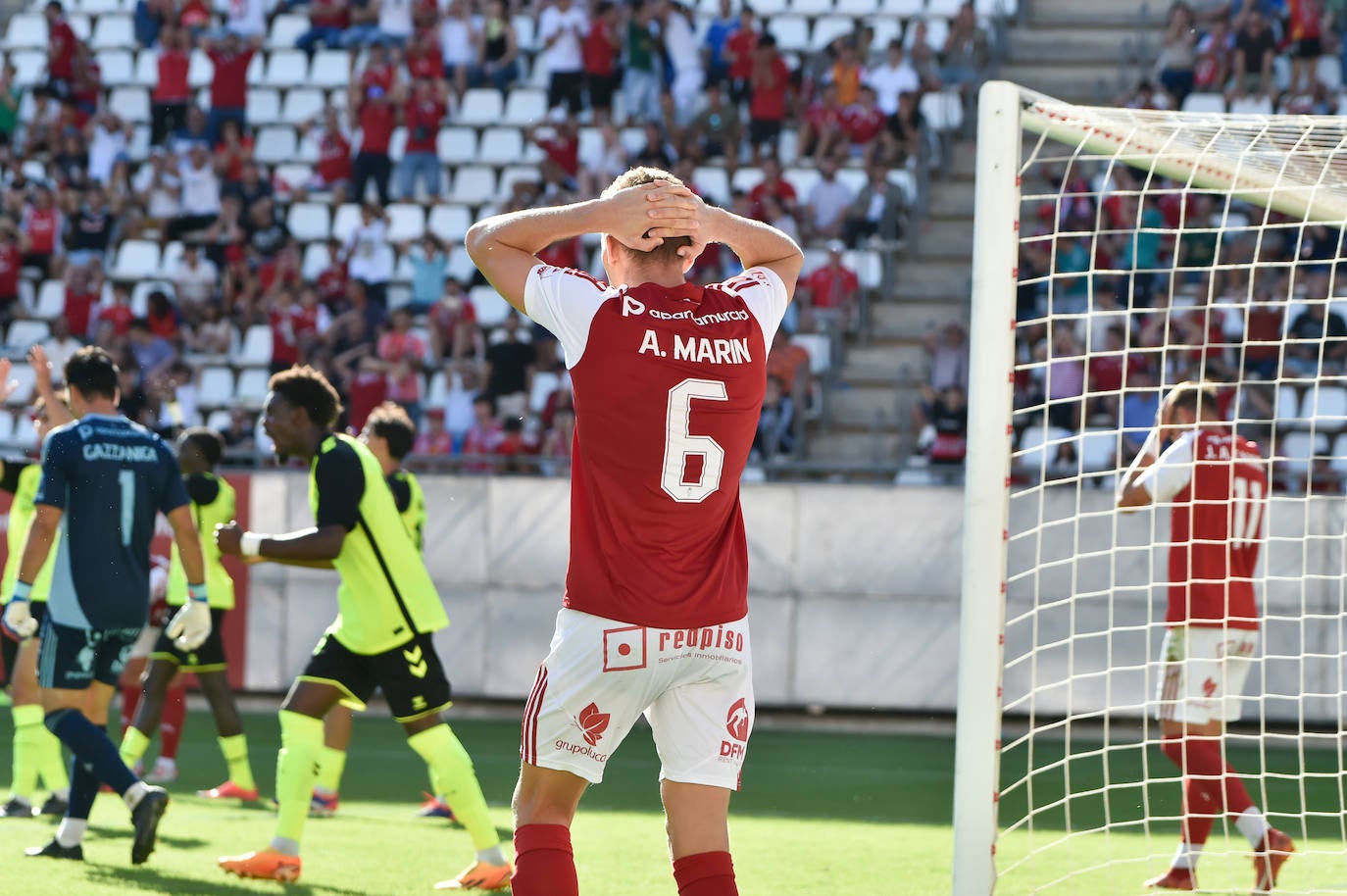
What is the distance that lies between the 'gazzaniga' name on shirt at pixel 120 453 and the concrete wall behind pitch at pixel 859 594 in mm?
5334

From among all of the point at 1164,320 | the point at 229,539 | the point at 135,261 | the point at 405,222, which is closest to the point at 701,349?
the point at 229,539

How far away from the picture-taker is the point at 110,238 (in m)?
17.8

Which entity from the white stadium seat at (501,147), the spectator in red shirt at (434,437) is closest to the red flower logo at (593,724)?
the spectator in red shirt at (434,437)

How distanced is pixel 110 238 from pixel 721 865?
15.3 metres

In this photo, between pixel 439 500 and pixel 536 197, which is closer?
pixel 439 500

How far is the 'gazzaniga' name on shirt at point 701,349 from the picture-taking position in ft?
13.3

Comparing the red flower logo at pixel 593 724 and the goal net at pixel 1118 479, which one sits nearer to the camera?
the red flower logo at pixel 593 724

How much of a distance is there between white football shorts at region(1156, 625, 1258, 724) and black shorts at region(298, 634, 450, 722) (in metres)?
2.97

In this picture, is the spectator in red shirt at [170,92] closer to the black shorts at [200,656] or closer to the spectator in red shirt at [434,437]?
the spectator in red shirt at [434,437]

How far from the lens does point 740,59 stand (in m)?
17.5

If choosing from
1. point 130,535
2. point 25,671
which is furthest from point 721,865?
point 25,671

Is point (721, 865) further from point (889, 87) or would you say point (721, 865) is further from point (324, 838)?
point (889, 87)

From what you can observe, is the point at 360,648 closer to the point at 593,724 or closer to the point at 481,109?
the point at 593,724

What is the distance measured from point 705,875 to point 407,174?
14610 mm
